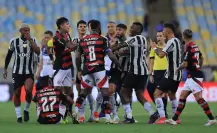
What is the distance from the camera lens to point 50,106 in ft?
52.3

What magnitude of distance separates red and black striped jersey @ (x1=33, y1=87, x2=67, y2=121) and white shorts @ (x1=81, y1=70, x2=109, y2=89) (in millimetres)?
612

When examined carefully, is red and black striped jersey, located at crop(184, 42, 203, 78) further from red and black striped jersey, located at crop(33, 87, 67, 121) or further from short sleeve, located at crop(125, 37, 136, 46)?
red and black striped jersey, located at crop(33, 87, 67, 121)

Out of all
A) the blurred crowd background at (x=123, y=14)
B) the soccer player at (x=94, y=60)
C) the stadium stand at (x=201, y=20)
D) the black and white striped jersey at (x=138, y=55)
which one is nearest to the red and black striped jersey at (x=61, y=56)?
the soccer player at (x=94, y=60)

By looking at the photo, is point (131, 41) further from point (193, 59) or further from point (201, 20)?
point (201, 20)

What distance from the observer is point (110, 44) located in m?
17.4

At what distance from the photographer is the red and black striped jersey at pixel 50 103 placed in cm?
1591

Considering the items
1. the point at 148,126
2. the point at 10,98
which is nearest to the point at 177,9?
the point at 10,98

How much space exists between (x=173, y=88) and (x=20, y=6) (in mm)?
19184

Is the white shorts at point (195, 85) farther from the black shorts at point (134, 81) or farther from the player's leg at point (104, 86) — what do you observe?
the player's leg at point (104, 86)

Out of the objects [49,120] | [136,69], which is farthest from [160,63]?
[49,120]

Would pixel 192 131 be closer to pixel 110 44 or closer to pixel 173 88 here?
pixel 173 88

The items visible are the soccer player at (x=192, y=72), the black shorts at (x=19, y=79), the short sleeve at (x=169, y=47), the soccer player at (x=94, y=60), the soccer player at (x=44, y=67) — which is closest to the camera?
the soccer player at (x=192, y=72)

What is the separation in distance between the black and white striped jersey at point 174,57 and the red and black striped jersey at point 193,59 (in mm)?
440

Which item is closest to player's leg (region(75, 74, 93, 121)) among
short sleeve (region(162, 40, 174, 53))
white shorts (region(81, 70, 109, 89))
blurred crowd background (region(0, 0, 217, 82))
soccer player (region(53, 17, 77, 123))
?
white shorts (region(81, 70, 109, 89))
